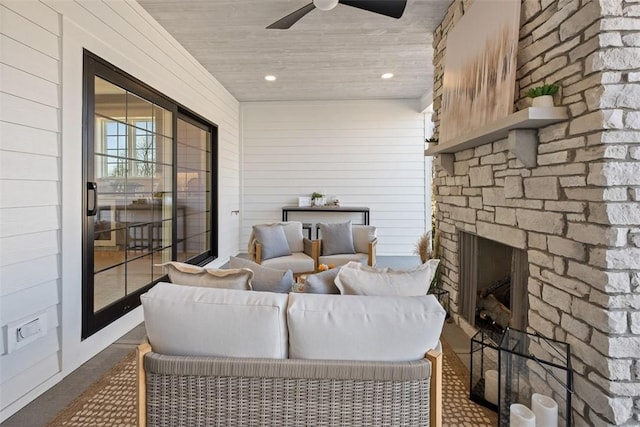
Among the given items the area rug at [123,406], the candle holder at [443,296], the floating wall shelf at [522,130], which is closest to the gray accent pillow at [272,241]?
the candle holder at [443,296]

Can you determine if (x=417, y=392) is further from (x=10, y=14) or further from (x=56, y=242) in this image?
(x=10, y=14)

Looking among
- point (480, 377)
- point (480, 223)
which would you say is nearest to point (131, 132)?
point (480, 223)

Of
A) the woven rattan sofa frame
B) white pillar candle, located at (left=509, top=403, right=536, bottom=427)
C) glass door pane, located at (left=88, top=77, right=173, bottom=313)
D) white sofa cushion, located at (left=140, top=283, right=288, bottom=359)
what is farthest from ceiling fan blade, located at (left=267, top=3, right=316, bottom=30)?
white pillar candle, located at (left=509, top=403, right=536, bottom=427)

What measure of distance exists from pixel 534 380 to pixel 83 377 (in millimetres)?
2729

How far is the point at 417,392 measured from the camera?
4.17 ft

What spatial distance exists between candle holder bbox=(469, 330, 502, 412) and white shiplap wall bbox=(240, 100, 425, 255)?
14.3 ft

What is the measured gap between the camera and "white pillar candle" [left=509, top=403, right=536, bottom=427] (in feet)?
4.91

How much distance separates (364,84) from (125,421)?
17.0 ft

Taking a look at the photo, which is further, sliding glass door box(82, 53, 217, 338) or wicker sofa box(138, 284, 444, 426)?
sliding glass door box(82, 53, 217, 338)

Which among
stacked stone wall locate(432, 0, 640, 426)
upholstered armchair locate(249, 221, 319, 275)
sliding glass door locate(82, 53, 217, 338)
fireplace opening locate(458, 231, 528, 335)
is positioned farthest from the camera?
upholstered armchair locate(249, 221, 319, 275)

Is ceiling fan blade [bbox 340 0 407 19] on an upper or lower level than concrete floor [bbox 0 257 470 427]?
upper

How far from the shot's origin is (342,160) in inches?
255

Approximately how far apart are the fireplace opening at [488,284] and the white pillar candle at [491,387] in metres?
0.49

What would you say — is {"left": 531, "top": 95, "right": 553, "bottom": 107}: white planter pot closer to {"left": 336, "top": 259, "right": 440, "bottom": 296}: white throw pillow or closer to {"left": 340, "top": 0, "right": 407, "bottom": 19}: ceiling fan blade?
{"left": 336, "top": 259, "right": 440, "bottom": 296}: white throw pillow
